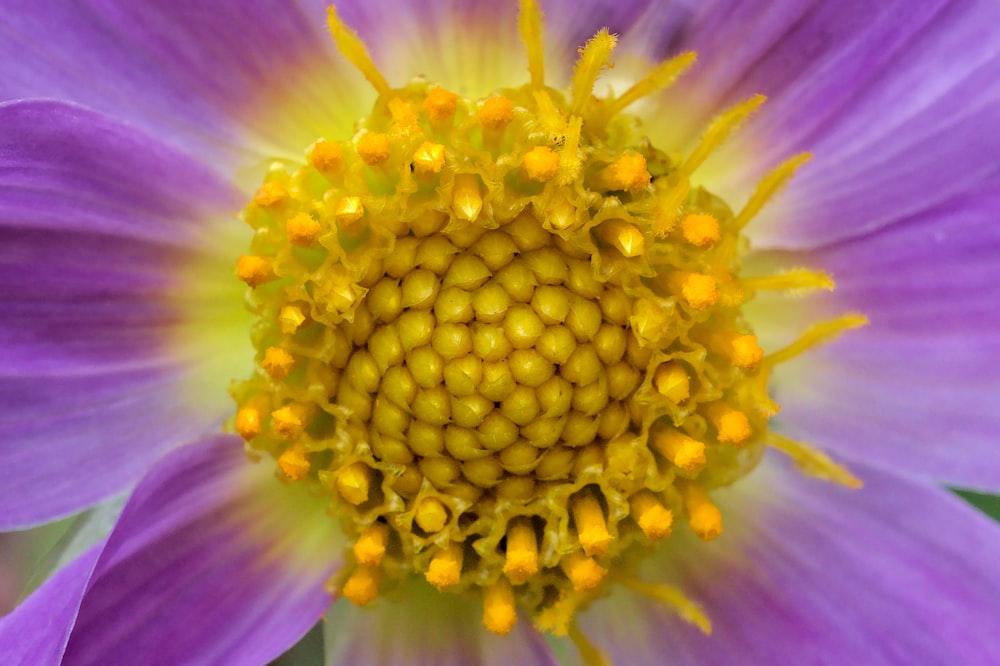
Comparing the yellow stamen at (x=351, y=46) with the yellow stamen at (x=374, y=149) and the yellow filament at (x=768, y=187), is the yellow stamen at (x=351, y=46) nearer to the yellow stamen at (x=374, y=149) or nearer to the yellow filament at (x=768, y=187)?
the yellow stamen at (x=374, y=149)

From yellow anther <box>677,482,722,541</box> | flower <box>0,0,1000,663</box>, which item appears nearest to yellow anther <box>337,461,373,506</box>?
flower <box>0,0,1000,663</box>

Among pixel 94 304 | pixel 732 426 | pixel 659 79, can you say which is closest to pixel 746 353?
pixel 732 426

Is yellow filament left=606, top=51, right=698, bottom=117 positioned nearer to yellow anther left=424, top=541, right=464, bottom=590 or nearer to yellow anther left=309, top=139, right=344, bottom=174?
yellow anther left=309, top=139, right=344, bottom=174

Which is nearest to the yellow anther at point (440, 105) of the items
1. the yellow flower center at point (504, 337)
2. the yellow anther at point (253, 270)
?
the yellow flower center at point (504, 337)

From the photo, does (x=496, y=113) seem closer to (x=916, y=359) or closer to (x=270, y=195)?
(x=270, y=195)

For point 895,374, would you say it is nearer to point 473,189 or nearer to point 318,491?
point 473,189
